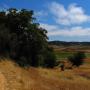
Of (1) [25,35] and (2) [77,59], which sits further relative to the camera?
(2) [77,59]

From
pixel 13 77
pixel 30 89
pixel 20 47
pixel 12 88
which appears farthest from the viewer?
pixel 20 47

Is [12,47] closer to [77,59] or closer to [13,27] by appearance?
[13,27]

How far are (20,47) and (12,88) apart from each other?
80.3 feet

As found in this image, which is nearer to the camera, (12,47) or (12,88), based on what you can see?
(12,88)

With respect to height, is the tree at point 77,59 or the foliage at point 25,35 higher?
the foliage at point 25,35

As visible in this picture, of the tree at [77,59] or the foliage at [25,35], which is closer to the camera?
the foliage at [25,35]

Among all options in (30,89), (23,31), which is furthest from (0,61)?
(23,31)

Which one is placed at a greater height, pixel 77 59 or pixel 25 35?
pixel 25 35

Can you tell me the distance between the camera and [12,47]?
136ft

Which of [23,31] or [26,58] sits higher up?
[23,31]

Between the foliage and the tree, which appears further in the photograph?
the tree

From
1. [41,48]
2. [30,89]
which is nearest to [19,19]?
[41,48]

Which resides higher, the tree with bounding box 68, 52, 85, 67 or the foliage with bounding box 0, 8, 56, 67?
the foliage with bounding box 0, 8, 56, 67

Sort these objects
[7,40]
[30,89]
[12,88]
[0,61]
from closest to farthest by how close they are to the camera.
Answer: [12,88]
[30,89]
[0,61]
[7,40]
